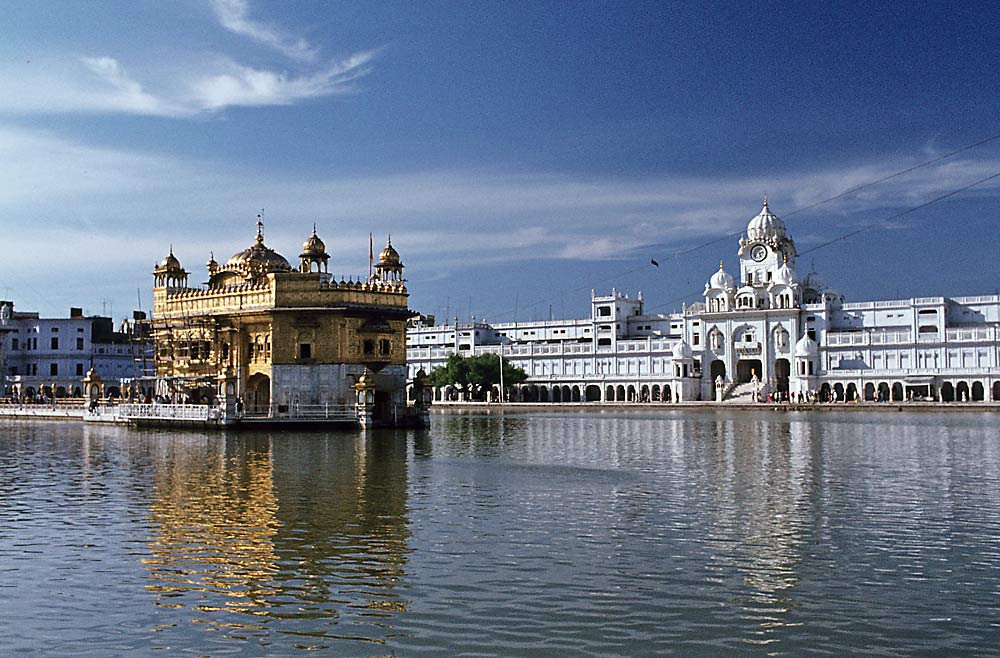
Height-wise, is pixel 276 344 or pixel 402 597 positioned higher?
pixel 276 344

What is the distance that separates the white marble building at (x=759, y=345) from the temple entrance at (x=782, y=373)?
11 centimetres

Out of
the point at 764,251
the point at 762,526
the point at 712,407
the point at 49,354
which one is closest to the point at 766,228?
the point at 764,251

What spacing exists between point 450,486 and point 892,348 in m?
81.9

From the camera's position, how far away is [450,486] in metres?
23.2

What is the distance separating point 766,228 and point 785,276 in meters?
8.61

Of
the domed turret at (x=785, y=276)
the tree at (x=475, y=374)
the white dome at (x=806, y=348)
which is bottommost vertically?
the tree at (x=475, y=374)

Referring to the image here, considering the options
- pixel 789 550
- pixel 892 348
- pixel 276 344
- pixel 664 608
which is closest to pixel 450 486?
pixel 789 550

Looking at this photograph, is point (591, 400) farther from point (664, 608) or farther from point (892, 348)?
point (664, 608)

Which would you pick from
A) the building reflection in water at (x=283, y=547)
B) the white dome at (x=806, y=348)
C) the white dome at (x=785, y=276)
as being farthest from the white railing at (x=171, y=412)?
the white dome at (x=785, y=276)

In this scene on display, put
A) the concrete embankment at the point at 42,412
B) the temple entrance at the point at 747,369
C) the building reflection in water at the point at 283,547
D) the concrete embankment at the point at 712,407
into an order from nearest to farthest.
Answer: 1. the building reflection in water at the point at 283,547
2. the concrete embankment at the point at 42,412
3. the concrete embankment at the point at 712,407
4. the temple entrance at the point at 747,369

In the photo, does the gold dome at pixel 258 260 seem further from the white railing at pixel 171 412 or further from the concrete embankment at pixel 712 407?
the concrete embankment at pixel 712 407

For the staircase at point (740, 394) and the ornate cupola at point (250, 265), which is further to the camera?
the staircase at point (740, 394)

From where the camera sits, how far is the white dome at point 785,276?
10600 cm

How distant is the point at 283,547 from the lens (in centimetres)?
1547
